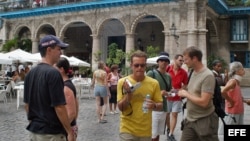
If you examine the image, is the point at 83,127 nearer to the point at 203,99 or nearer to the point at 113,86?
the point at 113,86

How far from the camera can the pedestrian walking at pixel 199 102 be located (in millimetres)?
4340

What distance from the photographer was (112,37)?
98.5 ft

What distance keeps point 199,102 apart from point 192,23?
18.8 meters

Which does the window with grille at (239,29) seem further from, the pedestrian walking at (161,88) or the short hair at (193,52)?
the short hair at (193,52)

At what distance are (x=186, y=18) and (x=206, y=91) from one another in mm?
19104

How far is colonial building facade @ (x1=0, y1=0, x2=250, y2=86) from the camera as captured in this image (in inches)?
906

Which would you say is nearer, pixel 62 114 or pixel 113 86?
pixel 62 114

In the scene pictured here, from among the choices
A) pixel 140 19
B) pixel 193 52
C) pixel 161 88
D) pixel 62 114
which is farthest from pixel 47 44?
pixel 140 19

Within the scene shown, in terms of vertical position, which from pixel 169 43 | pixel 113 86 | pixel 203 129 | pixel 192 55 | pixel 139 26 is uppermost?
pixel 139 26

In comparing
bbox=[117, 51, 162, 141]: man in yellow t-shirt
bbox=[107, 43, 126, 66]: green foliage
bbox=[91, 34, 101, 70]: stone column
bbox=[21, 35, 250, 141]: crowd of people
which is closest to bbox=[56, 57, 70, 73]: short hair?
bbox=[21, 35, 250, 141]: crowd of people

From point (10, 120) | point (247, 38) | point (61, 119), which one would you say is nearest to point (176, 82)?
point (61, 119)

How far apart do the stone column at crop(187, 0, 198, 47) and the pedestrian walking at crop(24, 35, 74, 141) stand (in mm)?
19449

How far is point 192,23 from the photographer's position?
22.5 m

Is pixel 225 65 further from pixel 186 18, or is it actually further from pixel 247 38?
pixel 186 18
